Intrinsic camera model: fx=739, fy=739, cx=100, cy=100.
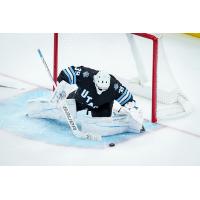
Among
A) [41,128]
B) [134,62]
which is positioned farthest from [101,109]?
[134,62]

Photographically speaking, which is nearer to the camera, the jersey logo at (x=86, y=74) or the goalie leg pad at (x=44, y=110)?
the jersey logo at (x=86, y=74)

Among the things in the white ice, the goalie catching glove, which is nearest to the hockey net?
the white ice

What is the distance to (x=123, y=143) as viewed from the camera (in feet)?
8.45

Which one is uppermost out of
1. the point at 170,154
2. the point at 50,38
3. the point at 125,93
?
the point at 50,38

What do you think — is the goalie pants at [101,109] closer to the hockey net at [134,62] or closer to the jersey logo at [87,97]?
the jersey logo at [87,97]

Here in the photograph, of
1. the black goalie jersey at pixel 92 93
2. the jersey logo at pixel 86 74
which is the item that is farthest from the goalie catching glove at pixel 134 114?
the jersey logo at pixel 86 74

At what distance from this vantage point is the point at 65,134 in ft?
8.56

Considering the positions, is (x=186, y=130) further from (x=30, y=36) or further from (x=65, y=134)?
(x=30, y=36)

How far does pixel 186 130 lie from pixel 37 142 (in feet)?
1.79

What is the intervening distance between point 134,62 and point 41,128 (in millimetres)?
632

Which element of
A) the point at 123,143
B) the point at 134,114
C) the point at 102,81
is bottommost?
the point at 123,143

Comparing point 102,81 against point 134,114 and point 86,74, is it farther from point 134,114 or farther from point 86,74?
point 134,114

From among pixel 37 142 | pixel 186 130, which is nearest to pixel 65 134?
pixel 37 142

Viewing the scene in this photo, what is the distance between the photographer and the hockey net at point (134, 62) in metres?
2.81
